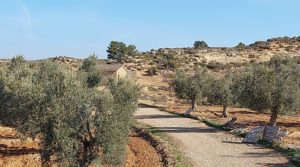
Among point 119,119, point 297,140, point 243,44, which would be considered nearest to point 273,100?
point 297,140

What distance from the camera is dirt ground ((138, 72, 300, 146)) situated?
4950 centimetres

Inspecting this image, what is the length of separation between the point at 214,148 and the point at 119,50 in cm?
12962

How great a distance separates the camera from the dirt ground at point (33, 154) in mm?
32844

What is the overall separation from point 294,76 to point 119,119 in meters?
23.4

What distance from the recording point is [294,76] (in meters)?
44.6

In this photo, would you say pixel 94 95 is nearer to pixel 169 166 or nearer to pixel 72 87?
pixel 72 87

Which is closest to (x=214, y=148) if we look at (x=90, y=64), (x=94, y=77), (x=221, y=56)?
(x=94, y=77)

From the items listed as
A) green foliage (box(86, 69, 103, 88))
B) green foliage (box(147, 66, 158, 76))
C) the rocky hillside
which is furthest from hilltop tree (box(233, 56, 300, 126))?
the rocky hillside

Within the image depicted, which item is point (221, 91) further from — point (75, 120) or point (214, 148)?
point (75, 120)

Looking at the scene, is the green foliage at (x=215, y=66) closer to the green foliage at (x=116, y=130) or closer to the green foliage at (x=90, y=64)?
the green foliage at (x=90, y=64)

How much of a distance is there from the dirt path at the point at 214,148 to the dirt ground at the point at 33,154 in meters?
2.68

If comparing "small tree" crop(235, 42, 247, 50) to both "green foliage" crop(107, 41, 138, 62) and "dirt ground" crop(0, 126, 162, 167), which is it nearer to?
"green foliage" crop(107, 41, 138, 62)

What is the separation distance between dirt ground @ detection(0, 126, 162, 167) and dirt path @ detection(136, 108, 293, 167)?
8.80 feet

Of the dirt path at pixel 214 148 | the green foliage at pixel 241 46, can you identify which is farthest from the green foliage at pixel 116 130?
the green foliage at pixel 241 46
